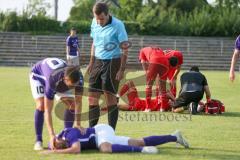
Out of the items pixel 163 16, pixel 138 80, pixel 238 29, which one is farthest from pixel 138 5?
pixel 138 80

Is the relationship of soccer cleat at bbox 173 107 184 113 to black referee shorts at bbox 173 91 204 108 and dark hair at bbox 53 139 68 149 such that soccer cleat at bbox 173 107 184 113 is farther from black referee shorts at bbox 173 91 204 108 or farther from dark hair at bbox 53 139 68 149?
dark hair at bbox 53 139 68 149

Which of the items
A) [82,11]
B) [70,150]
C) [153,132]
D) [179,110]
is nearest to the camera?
[70,150]

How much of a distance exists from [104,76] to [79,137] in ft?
5.60

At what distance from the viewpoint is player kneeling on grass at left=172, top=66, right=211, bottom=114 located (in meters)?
14.1

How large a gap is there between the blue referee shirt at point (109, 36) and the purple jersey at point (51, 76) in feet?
3.45

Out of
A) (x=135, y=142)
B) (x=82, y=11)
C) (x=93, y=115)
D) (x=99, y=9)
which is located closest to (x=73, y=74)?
(x=135, y=142)

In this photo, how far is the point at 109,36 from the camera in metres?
10.1

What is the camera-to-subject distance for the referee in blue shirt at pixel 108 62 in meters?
10.1

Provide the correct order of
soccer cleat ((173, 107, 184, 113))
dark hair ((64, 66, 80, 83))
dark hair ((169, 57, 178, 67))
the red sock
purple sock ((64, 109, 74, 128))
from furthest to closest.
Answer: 1. the red sock
2. dark hair ((169, 57, 178, 67))
3. soccer cleat ((173, 107, 184, 113))
4. purple sock ((64, 109, 74, 128))
5. dark hair ((64, 66, 80, 83))

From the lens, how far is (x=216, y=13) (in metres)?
52.2

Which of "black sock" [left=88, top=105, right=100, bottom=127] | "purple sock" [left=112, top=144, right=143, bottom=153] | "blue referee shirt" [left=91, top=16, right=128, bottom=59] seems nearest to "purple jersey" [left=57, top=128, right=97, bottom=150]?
"purple sock" [left=112, top=144, right=143, bottom=153]

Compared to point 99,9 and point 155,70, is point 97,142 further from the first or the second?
point 155,70

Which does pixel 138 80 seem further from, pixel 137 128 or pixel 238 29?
pixel 238 29

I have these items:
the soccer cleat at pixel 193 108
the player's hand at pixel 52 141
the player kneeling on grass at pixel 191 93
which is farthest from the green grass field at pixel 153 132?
the player kneeling on grass at pixel 191 93
